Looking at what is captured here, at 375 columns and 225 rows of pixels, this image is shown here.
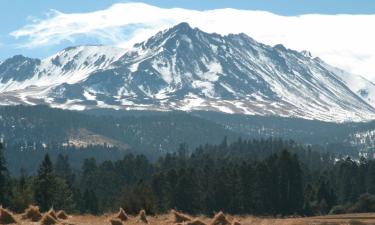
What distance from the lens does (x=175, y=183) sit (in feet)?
512

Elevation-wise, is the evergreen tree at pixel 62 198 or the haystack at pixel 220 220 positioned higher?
the haystack at pixel 220 220

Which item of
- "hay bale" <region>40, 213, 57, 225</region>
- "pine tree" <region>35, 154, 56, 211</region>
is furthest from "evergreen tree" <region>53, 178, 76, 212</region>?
"hay bale" <region>40, 213, 57, 225</region>

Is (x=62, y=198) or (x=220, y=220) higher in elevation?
(x=220, y=220)

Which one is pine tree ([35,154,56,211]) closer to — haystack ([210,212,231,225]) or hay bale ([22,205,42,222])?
hay bale ([22,205,42,222])

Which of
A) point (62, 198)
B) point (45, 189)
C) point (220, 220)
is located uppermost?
point (220, 220)

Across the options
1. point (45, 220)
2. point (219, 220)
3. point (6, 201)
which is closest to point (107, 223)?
point (45, 220)

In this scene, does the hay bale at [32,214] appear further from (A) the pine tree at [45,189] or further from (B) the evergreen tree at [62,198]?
(B) the evergreen tree at [62,198]

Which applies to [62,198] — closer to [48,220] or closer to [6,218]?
[6,218]

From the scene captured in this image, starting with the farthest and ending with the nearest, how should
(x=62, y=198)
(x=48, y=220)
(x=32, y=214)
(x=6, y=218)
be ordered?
(x=62, y=198)
(x=32, y=214)
(x=6, y=218)
(x=48, y=220)

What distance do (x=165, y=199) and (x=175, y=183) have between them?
440 centimetres

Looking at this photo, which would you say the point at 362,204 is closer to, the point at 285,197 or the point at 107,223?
the point at 285,197

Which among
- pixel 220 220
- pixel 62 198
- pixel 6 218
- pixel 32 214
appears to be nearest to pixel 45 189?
pixel 62 198

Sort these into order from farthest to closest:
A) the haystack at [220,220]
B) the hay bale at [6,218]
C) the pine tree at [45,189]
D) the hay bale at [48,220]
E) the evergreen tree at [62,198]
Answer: the evergreen tree at [62,198]
the pine tree at [45,189]
the haystack at [220,220]
the hay bale at [6,218]
the hay bale at [48,220]

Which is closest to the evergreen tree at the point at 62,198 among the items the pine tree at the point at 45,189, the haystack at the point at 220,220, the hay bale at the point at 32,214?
the pine tree at the point at 45,189
